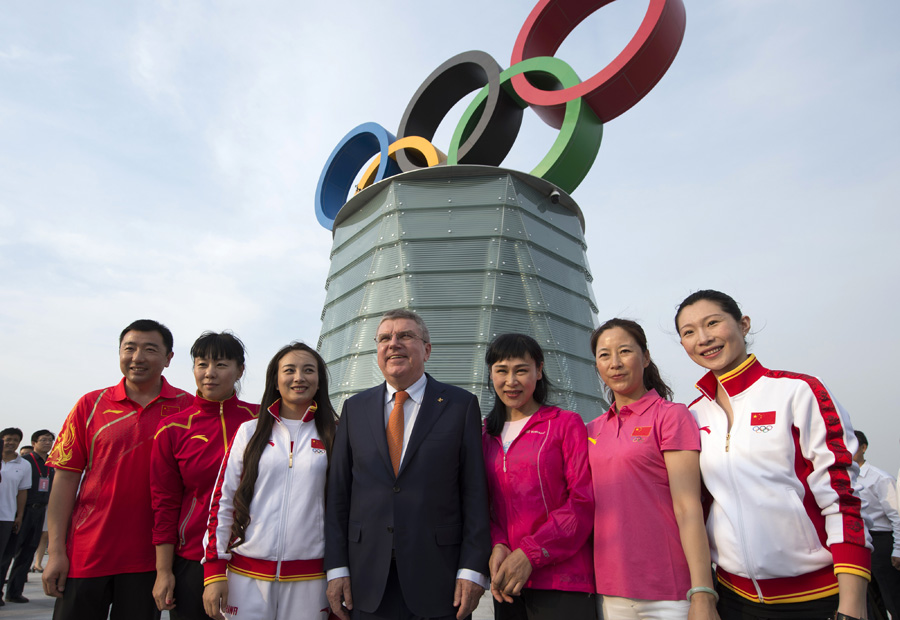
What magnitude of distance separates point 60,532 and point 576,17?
12.7 meters

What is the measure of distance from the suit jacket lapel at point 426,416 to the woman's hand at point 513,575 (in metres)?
0.66

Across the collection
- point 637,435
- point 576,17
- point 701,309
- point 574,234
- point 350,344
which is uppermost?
point 576,17

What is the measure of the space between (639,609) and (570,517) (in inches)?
19.0

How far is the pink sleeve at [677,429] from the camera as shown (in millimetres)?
2596

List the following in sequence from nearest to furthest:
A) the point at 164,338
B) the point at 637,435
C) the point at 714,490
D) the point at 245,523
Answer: the point at 714,490
the point at 637,435
the point at 245,523
the point at 164,338

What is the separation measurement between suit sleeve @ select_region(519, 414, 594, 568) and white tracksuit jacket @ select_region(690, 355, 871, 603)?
21.7 inches

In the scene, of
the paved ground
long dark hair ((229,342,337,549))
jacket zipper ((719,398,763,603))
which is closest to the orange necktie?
long dark hair ((229,342,337,549))

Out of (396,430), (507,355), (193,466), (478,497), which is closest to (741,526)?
(478,497)

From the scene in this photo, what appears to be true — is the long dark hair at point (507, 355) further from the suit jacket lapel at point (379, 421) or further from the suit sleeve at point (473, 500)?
the suit jacket lapel at point (379, 421)

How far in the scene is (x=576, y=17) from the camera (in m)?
12.1

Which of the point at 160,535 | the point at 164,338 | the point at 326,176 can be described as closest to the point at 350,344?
the point at 326,176

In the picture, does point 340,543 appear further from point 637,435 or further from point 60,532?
point 60,532

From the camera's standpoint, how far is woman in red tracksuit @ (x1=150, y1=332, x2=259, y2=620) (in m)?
3.18

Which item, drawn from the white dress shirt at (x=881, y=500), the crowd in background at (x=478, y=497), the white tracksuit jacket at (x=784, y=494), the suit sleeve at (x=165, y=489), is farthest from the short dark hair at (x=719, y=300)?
the white dress shirt at (x=881, y=500)
